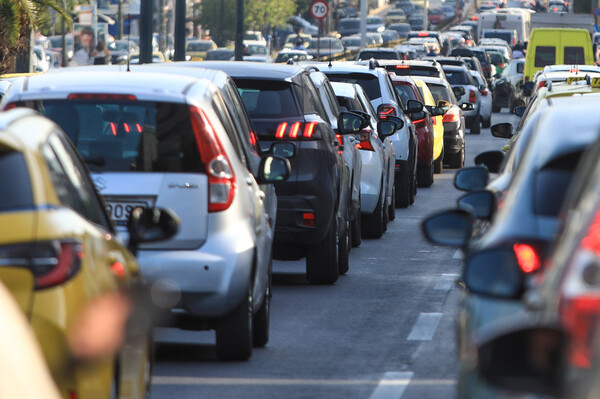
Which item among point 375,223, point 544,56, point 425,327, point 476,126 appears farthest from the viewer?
point 544,56

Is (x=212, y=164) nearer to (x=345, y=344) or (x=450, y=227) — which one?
(x=345, y=344)

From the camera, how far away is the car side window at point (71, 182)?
5645 millimetres

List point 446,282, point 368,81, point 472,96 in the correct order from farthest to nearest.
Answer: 1. point 472,96
2. point 368,81
3. point 446,282

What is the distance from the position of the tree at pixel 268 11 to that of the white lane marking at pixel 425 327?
3346 inches

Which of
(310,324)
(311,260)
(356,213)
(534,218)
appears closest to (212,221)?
(310,324)

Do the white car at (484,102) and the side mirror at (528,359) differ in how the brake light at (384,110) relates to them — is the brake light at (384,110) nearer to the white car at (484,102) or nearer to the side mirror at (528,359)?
the side mirror at (528,359)

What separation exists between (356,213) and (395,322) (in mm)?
4303

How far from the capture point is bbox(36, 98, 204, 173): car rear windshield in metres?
8.84

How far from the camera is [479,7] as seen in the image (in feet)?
475

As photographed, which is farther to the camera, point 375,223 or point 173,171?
point 375,223

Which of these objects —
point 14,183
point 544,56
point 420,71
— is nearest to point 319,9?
point 544,56

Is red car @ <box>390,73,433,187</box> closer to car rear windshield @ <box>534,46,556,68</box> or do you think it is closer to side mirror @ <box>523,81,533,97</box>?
side mirror @ <box>523,81,533,97</box>

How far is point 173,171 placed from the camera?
28.9 ft

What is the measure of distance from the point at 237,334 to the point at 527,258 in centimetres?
394
